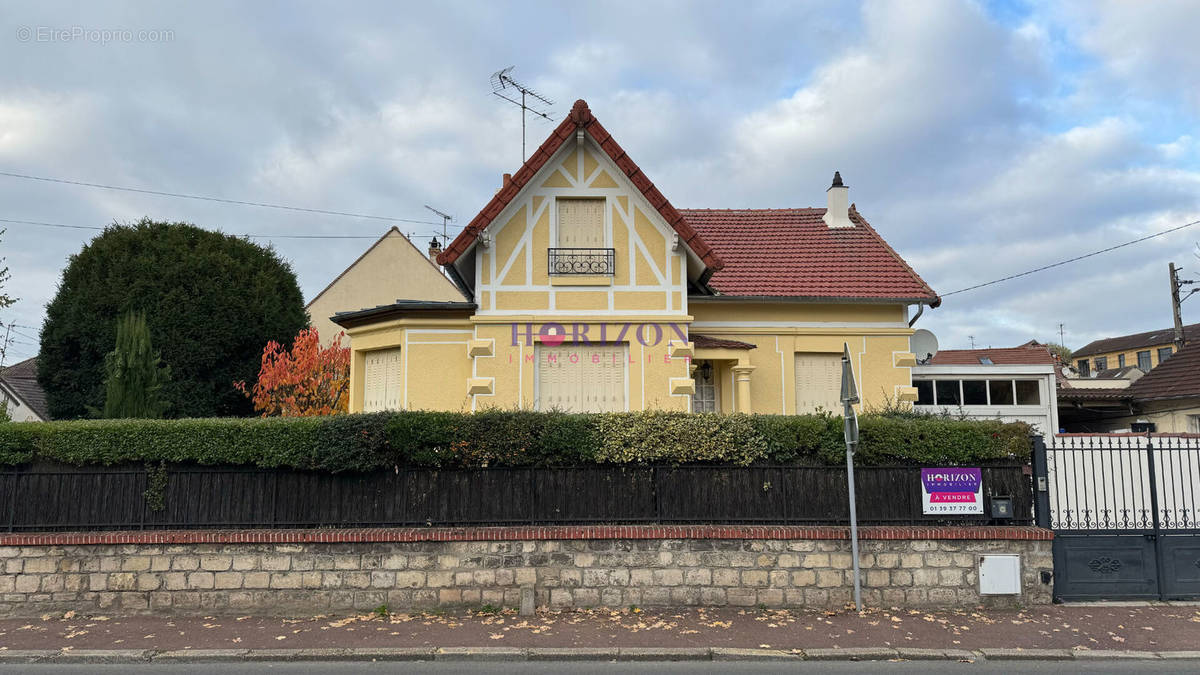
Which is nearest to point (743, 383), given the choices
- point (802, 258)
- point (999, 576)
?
point (802, 258)

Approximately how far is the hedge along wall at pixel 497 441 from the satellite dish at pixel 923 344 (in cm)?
696

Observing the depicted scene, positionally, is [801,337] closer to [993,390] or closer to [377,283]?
[993,390]

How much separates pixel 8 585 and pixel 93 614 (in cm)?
114

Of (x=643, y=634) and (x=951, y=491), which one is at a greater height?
(x=951, y=491)

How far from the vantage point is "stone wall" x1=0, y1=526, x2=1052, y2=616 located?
924cm

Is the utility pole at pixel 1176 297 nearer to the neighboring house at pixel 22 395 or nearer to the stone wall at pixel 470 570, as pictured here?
the stone wall at pixel 470 570

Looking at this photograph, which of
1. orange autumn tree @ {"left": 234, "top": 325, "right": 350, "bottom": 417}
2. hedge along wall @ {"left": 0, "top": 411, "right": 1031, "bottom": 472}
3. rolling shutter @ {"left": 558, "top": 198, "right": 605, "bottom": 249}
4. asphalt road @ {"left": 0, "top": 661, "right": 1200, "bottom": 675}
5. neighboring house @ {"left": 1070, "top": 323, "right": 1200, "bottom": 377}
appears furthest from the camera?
neighboring house @ {"left": 1070, "top": 323, "right": 1200, "bottom": 377}

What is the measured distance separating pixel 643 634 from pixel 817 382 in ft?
28.7

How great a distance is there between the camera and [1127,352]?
73875mm

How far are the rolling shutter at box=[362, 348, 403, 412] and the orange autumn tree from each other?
3.78 metres

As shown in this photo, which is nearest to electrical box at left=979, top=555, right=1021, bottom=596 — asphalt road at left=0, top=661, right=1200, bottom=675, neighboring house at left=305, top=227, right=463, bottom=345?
asphalt road at left=0, top=661, right=1200, bottom=675

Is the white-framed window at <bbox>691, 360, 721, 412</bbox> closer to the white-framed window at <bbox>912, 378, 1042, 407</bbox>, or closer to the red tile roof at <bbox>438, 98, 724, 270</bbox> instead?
the red tile roof at <bbox>438, 98, 724, 270</bbox>

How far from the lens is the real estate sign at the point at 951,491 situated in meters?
9.61

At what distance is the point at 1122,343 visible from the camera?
75.8 m
